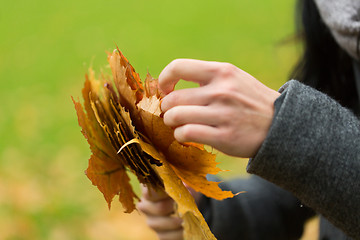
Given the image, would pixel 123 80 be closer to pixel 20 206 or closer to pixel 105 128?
pixel 105 128

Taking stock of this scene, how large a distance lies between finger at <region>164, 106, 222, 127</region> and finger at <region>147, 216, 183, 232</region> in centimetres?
41

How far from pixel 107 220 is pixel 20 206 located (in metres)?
0.36

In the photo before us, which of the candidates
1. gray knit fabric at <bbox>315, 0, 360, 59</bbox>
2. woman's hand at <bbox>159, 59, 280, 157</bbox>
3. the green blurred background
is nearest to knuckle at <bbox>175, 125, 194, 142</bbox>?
woman's hand at <bbox>159, 59, 280, 157</bbox>

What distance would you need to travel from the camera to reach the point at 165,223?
0.97 m

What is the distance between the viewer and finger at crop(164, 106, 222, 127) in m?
0.60

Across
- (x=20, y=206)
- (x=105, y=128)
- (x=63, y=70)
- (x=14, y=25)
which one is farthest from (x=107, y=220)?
(x=14, y=25)

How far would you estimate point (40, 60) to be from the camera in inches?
124

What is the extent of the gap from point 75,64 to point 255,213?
220 cm

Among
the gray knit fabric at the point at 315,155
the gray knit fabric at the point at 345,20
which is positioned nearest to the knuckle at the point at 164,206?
the gray knit fabric at the point at 315,155

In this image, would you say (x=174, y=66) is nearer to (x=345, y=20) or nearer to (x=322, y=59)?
(x=345, y=20)

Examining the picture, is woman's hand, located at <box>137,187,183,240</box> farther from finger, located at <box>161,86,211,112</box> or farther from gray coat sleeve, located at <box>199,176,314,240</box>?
finger, located at <box>161,86,211,112</box>

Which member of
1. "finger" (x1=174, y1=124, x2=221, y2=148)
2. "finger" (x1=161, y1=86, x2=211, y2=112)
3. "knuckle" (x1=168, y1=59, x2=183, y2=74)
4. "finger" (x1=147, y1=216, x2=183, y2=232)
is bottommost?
"finger" (x1=147, y1=216, x2=183, y2=232)

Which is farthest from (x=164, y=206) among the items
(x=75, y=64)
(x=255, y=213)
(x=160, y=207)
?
(x=75, y=64)

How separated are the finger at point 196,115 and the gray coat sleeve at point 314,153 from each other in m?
0.08
